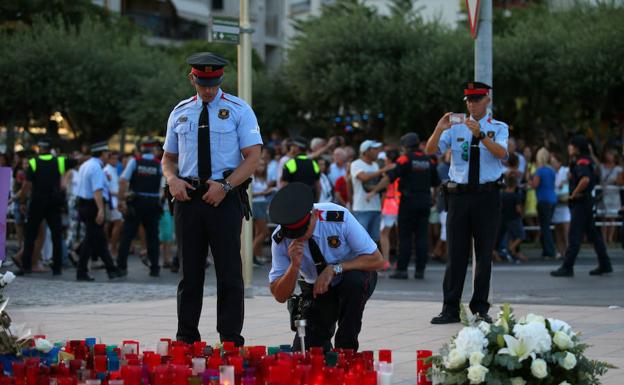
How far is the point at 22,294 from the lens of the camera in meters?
14.8

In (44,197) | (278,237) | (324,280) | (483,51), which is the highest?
(483,51)

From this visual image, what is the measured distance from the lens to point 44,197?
695 inches

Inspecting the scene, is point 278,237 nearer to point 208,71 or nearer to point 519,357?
point 208,71

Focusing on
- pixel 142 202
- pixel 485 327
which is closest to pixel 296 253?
pixel 485 327

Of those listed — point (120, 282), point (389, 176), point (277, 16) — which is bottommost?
point (120, 282)

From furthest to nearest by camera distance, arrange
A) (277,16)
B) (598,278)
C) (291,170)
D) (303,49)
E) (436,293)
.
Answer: (277,16)
(303,49)
(291,170)
(598,278)
(436,293)

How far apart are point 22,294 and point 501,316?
9.77 meters

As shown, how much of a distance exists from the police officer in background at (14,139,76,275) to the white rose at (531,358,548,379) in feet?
42.1

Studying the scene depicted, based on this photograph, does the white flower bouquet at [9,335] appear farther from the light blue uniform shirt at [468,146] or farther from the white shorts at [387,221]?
the white shorts at [387,221]

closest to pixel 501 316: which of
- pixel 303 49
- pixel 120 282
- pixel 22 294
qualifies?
pixel 22 294

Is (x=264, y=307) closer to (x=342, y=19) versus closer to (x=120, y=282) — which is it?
(x=120, y=282)

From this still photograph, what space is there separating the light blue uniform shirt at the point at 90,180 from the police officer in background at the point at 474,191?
24.2ft

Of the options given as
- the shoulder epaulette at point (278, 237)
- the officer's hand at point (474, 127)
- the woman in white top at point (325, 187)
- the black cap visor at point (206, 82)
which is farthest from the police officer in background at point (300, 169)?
the shoulder epaulette at point (278, 237)

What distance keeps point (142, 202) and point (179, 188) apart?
9.20m
